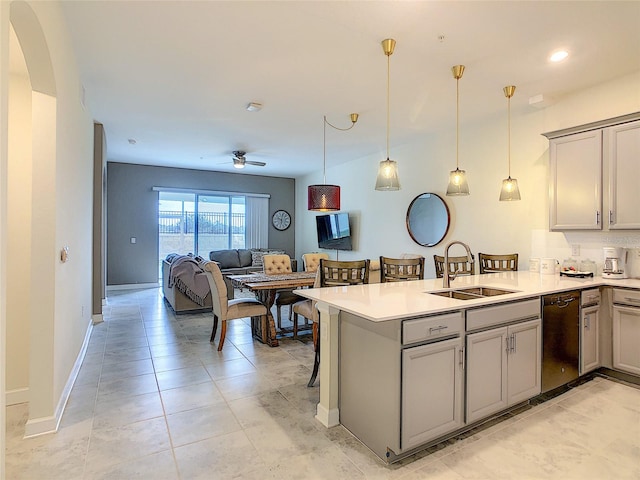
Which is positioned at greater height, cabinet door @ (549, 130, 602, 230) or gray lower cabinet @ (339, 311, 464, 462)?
cabinet door @ (549, 130, 602, 230)

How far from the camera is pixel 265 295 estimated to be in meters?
4.21

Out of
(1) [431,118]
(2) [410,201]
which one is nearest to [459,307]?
Answer: (1) [431,118]

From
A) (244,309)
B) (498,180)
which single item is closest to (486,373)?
(244,309)

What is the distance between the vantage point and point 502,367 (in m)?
2.34

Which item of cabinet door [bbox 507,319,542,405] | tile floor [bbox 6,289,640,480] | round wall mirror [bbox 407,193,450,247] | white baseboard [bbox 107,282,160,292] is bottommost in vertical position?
tile floor [bbox 6,289,640,480]

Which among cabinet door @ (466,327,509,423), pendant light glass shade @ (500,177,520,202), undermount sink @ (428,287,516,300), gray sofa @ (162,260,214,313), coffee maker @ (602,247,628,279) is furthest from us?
gray sofa @ (162,260,214,313)

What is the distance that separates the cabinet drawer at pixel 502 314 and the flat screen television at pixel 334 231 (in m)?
4.70

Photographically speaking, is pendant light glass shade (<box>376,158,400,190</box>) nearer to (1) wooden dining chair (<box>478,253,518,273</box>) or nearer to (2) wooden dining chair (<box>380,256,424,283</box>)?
(2) wooden dining chair (<box>380,256,424,283</box>)

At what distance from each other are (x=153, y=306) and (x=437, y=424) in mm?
5441

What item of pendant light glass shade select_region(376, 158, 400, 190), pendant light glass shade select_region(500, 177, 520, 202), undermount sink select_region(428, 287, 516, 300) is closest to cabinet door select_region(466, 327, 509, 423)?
undermount sink select_region(428, 287, 516, 300)

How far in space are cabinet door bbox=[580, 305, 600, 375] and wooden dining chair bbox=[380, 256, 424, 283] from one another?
1364 millimetres

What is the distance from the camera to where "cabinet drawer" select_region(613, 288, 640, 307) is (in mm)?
2906

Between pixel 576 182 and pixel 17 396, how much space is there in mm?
5178

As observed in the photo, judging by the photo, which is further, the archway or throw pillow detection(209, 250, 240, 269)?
throw pillow detection(209, 250, 240, 269)
